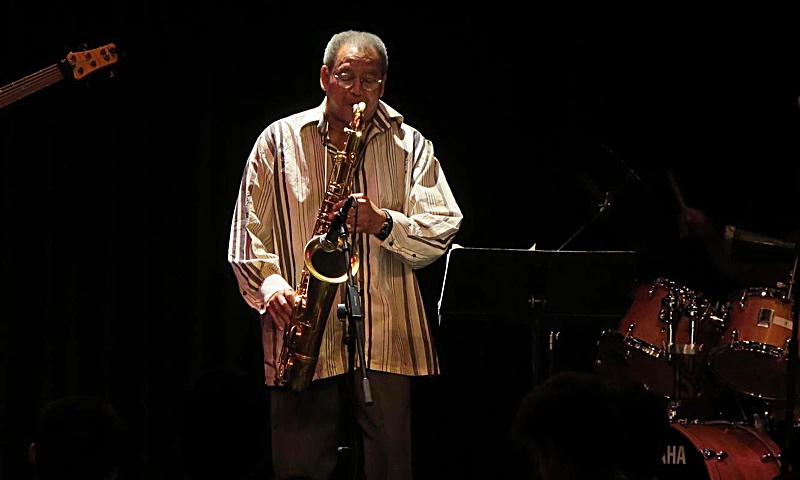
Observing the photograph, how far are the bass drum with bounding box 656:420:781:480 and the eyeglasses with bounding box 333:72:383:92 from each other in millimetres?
2471

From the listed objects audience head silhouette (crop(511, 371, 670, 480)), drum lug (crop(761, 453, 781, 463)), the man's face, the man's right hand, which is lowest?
drum lug (crop(761, 453, 781, 463))

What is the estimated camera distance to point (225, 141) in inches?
220

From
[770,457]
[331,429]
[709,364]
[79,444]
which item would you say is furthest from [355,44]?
[770,457]

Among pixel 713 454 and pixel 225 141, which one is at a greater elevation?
pixel 225 141

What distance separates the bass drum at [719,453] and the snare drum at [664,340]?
0.75 feet

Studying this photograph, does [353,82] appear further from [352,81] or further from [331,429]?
[331,429]

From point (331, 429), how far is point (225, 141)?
1.97m

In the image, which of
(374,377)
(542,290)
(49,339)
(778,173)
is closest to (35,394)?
(49,339)

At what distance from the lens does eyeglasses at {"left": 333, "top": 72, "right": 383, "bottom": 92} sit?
418 cm

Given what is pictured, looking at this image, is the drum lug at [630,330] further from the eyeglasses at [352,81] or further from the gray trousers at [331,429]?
the eyeglasses at [352,81]

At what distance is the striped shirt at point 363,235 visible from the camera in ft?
13.4

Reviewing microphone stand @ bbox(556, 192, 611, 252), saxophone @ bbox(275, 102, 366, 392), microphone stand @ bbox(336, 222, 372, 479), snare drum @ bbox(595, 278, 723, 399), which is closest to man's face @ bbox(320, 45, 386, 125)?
saxophone @ bbox(275, 102, 366, 392)

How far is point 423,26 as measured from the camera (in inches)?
232

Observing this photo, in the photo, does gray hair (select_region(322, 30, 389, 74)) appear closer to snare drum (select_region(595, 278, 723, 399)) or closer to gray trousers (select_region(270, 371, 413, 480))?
gray trousers (select_region(270, 371, 413, 480))
